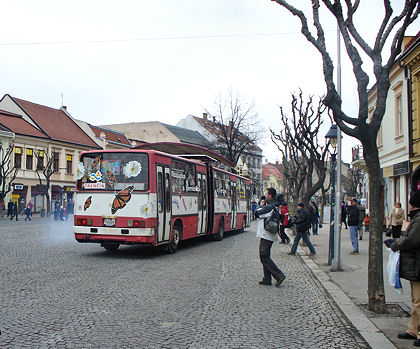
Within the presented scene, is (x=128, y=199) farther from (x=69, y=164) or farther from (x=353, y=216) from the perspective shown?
(x=69, y=164)

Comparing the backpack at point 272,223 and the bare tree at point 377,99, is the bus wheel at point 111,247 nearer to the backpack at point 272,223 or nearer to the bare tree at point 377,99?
the backpack at point 272,223

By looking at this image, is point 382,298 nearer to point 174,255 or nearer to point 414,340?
point 414,340

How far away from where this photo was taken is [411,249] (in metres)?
5.43

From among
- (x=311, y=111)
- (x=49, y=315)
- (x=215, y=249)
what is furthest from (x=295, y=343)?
(x=311, y=111)

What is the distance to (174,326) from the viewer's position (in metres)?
6.25

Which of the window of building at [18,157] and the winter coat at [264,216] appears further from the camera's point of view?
the window of building at [18,157]

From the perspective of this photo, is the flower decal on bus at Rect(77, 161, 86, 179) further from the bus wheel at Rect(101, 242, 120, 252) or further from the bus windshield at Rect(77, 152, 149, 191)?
the bus wheel at Rect(101, 242, 120, 252)

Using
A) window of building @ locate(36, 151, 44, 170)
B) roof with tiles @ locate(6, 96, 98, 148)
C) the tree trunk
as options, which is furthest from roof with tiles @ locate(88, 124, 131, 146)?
the tree trunk

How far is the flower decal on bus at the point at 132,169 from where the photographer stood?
516 inches

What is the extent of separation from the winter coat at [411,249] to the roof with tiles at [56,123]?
51.1 m

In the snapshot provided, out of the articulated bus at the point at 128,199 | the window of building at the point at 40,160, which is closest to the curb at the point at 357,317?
the articulated bus at the point at 128,199

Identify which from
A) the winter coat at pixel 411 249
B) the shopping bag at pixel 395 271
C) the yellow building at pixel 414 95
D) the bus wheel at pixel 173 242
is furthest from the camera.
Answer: the yellow building at pixel 414 95

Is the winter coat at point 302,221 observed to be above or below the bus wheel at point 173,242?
above

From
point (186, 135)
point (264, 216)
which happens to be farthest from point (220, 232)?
point (186, 135)
